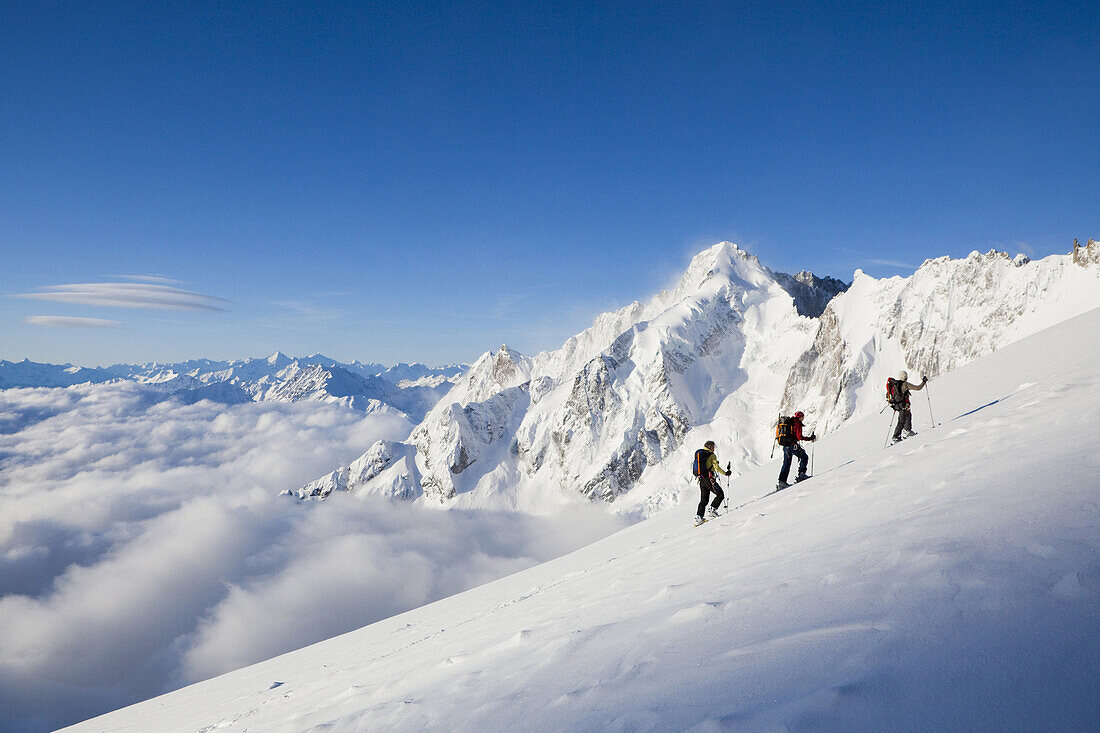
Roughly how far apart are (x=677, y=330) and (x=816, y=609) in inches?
7690

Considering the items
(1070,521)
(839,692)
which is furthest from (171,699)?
(1070,521)

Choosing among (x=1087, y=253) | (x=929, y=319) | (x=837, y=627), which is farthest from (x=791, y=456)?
(x=929, y=319)

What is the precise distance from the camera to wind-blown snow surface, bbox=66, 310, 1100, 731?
2420mm

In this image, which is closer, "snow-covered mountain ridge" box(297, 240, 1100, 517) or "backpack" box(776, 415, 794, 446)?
"backpack" box(776, 415, 794, 446)

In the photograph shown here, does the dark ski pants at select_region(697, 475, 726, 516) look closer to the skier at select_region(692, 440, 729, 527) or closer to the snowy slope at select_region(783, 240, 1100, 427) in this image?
the skier at select_region(692, 440, 729, 527)

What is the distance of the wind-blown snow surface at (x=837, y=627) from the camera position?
2.42 metres

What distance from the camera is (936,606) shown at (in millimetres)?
3156

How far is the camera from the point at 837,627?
3.25m

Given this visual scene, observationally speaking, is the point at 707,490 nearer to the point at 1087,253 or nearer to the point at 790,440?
the point at 790,440

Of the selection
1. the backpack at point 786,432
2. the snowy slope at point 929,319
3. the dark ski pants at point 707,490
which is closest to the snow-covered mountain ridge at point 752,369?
the snowy slope at point 929,319

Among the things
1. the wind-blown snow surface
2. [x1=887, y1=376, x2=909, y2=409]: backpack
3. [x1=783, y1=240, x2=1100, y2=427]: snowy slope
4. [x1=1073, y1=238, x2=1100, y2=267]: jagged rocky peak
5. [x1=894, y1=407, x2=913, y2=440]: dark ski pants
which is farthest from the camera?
Result: [x1=783, y1=240, x2=1100, y2=427]: snowy slope

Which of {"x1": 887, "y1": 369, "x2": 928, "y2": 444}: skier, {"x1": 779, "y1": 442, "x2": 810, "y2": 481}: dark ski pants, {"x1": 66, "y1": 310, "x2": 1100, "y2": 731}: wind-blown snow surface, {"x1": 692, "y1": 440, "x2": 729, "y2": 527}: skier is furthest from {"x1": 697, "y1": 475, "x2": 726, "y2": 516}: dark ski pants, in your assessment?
{"x1": 887, "y1": 369, "x2": 928, "y2": 444}: skier

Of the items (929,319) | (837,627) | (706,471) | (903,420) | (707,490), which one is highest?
(929,319)

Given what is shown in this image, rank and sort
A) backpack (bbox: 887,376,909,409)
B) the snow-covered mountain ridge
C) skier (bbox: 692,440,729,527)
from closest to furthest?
skier (bbox: 692,440,729,527) → backpack (bbox: 887,376,909,409) → the snow-covered mountain ridge
